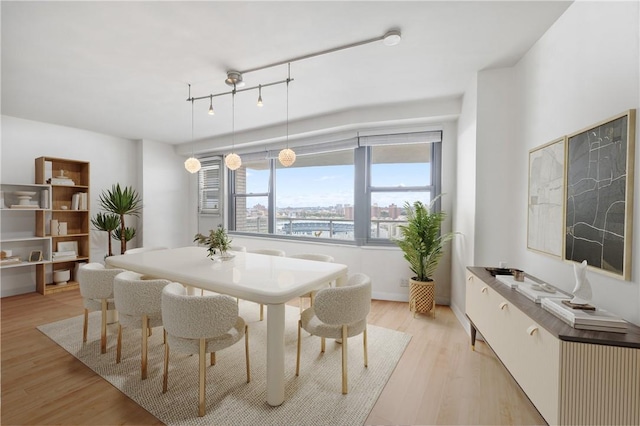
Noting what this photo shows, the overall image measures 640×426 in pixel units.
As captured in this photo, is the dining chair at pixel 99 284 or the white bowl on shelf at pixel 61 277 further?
the white bowl on shelf at pixel 61 277

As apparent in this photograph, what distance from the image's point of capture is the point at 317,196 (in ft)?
16.2

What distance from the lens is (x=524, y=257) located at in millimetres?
2564

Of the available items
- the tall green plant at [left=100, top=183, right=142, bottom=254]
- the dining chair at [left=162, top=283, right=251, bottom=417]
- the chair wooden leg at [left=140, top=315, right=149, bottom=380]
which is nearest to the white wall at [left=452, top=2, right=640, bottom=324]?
the dining chair at [left=162, top=283, right=251, bottom=417]

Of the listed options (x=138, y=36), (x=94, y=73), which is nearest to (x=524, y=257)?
(x=138, y=36)

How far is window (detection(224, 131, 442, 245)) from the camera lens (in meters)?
4.10

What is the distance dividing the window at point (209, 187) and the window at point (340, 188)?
12.9 inches

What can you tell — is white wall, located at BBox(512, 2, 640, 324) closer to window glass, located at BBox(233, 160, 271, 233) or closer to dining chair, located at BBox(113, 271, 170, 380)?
dining chair, located at BBox(113, 271, 170, 380)

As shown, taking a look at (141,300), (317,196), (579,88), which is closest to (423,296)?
(317,196)

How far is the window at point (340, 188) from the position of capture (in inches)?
161

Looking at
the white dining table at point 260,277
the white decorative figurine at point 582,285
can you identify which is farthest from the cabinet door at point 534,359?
the white dining table at point 260,277

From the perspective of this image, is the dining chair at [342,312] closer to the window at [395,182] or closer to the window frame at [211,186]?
the window at [395,182]

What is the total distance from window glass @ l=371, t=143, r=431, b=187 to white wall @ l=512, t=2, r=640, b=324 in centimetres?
144

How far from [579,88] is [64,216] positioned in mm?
6718

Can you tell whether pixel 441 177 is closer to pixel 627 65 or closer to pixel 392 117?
pixel 392 117
